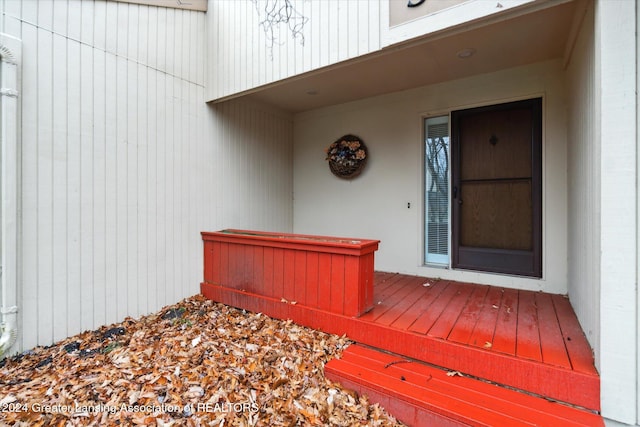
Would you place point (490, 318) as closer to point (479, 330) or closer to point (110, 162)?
point (479, 330)

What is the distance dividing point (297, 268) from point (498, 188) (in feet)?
7.81

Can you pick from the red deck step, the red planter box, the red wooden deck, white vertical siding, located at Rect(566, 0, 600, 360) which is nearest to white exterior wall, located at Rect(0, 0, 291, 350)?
the red planter box

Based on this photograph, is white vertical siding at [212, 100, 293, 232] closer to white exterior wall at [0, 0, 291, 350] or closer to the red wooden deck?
white exterior wall at [0, 0, 291, 350]

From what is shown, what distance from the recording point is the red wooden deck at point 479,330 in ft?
5.24

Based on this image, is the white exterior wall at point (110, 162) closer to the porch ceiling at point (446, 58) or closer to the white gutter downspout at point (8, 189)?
the white gutter downspout at point (8, 189)

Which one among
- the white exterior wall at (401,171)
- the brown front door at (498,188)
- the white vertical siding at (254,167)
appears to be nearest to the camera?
the white exterior wall at (401,171)

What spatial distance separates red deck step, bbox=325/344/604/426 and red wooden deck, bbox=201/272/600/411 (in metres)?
0.08

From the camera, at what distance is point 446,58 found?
2.78 metres

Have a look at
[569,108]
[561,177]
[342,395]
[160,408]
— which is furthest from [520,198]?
[160,408]

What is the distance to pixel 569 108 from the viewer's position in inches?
102

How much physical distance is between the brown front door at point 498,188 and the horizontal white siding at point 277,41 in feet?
5.42

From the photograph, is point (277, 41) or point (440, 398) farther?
point (277, 41)

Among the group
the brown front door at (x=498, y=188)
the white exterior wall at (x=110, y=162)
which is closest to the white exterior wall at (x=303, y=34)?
the white exterior wall at (x=110, y=162)

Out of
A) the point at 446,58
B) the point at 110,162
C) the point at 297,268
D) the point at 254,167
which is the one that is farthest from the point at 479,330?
the point at 110,162
